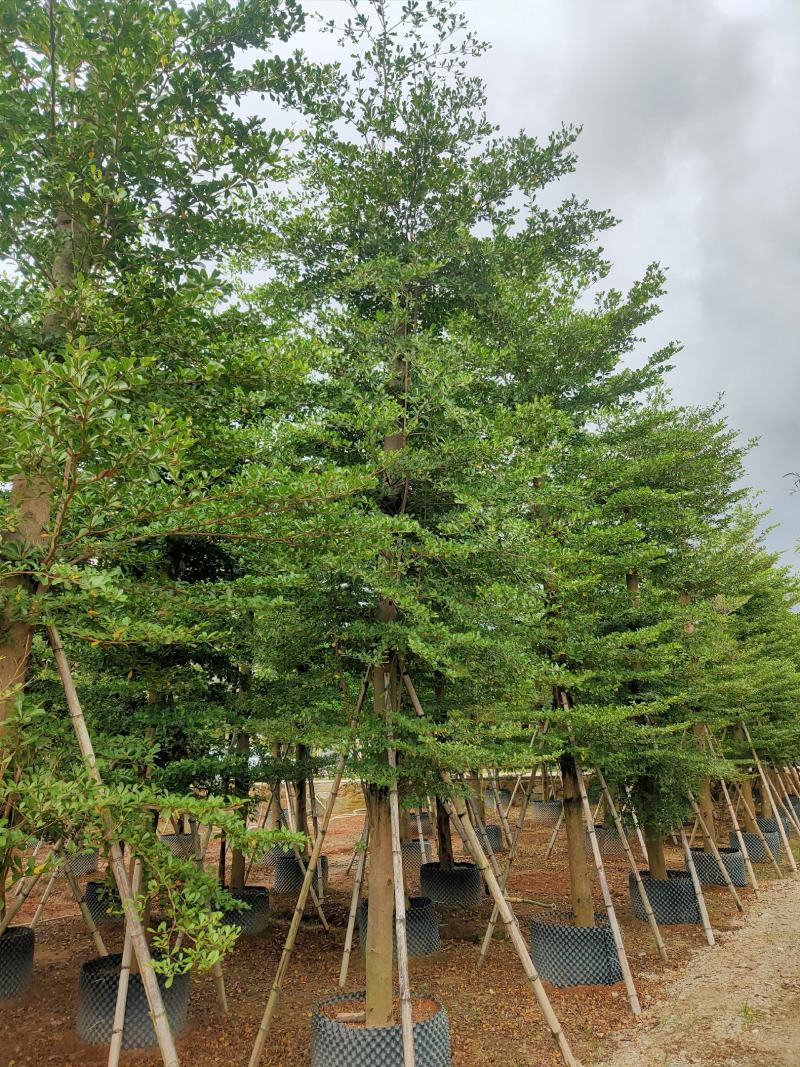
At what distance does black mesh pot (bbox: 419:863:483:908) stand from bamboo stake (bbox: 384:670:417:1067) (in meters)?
5.95

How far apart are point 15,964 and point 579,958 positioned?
669 cm

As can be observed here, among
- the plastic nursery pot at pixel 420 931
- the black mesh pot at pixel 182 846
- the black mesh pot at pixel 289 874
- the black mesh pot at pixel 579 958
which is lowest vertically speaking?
the black mesh pot at pixel 579 958

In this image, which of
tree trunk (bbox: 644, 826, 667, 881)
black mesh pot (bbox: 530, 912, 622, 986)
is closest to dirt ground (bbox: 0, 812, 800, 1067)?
black mesh pot (bbox: 530, 912, 622, 986)

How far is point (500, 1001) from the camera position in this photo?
24.5 ft

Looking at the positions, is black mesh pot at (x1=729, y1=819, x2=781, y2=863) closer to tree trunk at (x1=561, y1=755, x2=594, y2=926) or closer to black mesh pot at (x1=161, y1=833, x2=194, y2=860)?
tree trunk at (x1=561, y1=755, x2=594, y2=926)

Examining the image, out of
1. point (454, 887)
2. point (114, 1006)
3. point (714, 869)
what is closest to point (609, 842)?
point (714, 869)

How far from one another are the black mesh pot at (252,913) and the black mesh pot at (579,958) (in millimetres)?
4388

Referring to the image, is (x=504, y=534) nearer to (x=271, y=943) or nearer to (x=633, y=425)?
(x=633, y=425)

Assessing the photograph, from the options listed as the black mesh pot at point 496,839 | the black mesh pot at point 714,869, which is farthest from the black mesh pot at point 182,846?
the black mesh pot at point 714,869

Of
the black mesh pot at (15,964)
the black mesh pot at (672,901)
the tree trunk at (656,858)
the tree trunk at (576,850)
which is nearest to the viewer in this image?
the black mesh pot at (15,964)

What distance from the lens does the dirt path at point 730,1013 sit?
616cm

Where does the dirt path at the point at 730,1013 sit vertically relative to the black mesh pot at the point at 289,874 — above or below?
below

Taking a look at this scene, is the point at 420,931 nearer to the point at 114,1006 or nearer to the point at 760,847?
the point at 114,1006

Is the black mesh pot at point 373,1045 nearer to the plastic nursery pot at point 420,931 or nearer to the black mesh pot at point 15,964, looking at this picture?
the plastic nursery pot at point 420,931
